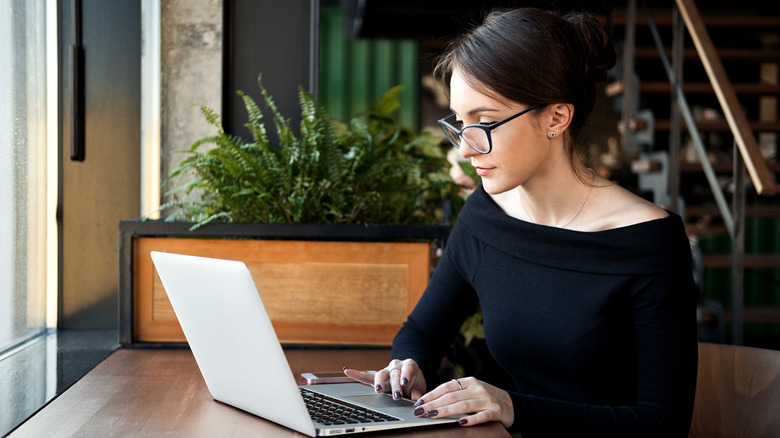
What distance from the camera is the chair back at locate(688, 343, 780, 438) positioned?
4.46ft

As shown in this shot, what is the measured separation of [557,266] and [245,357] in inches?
26.3

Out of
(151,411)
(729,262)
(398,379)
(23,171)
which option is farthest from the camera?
(729,262)

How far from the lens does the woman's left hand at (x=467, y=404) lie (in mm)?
1131

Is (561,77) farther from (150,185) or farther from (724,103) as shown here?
(724,103)

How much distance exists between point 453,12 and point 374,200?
3.98 meters

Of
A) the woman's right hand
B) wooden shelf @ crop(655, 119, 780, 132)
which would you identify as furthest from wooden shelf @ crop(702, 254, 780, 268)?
the woman's right hand

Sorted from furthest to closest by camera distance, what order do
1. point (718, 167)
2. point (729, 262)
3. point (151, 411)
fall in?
point (718, 167) < point (729, 262) < point (151, 411)

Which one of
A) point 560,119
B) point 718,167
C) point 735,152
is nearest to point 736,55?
point 718,167

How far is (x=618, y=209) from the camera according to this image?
147 centimetres

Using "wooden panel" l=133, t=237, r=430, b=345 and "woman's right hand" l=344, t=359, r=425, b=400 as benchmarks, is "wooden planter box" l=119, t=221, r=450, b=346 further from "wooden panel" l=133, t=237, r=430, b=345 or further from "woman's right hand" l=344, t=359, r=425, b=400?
"woman's right hand" l=344, t=359, r=425, b=400

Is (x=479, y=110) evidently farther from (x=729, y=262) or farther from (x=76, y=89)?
(x=729, y=262)

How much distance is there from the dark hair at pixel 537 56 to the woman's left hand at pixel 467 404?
0.54 meters

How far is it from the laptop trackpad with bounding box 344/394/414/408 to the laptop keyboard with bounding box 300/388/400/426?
31 mm

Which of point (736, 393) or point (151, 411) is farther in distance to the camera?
point (736, 393)
